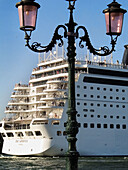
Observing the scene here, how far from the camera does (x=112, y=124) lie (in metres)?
42.0

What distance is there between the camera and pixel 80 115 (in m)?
40.7

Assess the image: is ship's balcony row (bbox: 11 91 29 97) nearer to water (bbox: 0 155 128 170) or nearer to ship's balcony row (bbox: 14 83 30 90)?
ship's balcony row (bbox: 14 83 30 90)

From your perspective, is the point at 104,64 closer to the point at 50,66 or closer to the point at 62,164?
the point at 50,66

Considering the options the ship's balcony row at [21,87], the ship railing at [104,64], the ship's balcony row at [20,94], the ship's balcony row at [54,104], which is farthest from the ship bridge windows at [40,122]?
the ship railing at [104,64]

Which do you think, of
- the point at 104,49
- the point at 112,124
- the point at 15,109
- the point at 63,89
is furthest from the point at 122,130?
the point at 104,49

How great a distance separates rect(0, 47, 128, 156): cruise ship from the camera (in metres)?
39.7

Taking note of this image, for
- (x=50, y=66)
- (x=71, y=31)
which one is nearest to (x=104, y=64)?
(x=50, y=66)

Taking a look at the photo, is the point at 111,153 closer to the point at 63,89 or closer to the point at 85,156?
the point at 85,156

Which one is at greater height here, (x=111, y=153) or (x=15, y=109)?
(x=15, y=109)

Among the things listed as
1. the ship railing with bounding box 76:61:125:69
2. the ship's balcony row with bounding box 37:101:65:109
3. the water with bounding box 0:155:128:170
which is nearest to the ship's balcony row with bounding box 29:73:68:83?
the ship railing with bounding box 76:61:125:69

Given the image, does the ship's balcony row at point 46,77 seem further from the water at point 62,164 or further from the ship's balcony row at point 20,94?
the water at point 62,164

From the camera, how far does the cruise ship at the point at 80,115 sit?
39719 millimetres

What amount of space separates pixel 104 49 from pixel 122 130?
115 ft

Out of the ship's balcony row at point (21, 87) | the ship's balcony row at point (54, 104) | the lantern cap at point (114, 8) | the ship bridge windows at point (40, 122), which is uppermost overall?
the lantern cap at point (114, 8)
